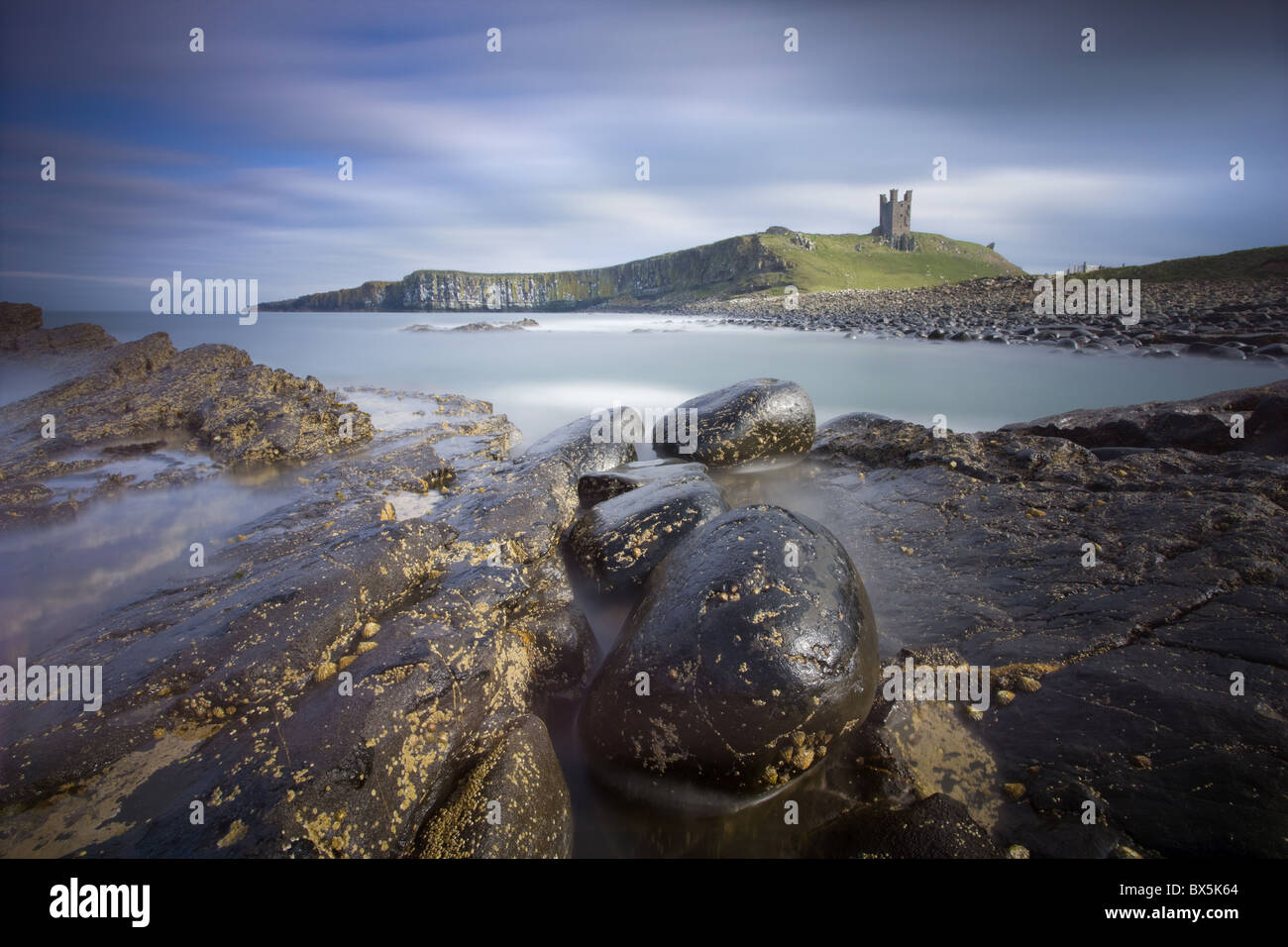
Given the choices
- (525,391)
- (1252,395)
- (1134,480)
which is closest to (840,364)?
(525,391)

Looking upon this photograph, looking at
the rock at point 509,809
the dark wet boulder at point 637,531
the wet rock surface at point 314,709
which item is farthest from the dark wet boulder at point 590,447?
the rock at point 509,809

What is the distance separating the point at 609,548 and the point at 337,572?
173cm

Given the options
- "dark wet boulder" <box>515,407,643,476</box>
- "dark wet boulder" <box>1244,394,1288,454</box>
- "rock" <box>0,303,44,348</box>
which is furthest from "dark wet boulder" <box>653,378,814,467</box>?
"rock" <box>0,303,44,348</box>

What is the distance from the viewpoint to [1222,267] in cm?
2712

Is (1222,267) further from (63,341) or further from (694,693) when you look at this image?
(63,341)

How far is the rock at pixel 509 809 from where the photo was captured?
204 cm

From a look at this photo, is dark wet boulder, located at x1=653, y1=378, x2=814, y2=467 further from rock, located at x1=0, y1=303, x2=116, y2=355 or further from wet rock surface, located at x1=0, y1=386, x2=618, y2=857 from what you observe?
rock, located at x1=0, y1=303, x2=116, y2=355

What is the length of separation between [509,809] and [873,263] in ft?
390

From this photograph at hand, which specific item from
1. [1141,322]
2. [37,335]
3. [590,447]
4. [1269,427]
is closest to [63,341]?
[37,335]

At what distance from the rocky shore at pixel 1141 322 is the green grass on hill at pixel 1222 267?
63.0 inches

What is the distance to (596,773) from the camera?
8.57 feet

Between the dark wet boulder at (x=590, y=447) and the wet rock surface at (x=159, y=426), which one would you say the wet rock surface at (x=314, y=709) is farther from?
the wet rock surface at (x=159, y=426)

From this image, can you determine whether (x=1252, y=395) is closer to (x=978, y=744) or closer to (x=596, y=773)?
(x=978, y=744)

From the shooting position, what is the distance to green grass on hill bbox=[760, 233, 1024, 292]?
287ft
